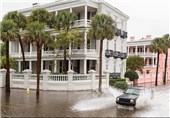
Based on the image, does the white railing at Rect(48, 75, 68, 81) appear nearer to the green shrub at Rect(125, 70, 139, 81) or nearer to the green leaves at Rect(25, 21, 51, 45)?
the green leaves at Rect(25, 21, 51, 45)

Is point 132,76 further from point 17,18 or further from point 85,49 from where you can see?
point 17,18

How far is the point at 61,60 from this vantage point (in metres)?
38.4

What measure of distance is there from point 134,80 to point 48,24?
58.3 ft

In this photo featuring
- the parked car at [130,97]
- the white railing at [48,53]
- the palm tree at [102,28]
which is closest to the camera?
the parked car at [130,97]

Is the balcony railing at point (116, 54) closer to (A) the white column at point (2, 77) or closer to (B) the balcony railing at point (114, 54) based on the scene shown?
(B) the balcony railing at point (114, 54)

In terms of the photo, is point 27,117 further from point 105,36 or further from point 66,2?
point 66,2

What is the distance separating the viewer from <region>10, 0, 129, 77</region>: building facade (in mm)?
34497

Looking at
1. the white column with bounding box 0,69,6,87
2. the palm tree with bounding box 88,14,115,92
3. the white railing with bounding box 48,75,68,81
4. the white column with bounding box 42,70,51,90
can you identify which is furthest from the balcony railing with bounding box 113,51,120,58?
the white column with bounding box 0,69,6,87

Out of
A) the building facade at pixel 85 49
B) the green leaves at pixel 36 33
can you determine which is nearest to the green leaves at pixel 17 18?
the building facade at pixel 85 49

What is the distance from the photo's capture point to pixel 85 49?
111 feet

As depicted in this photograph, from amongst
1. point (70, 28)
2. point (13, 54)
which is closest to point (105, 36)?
point (70, 28)

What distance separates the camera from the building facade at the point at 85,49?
1358 inches

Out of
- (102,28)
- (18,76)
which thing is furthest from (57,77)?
(102,28)

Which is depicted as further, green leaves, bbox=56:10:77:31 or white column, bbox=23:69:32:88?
green leaves, bbox=56:10:77:31
